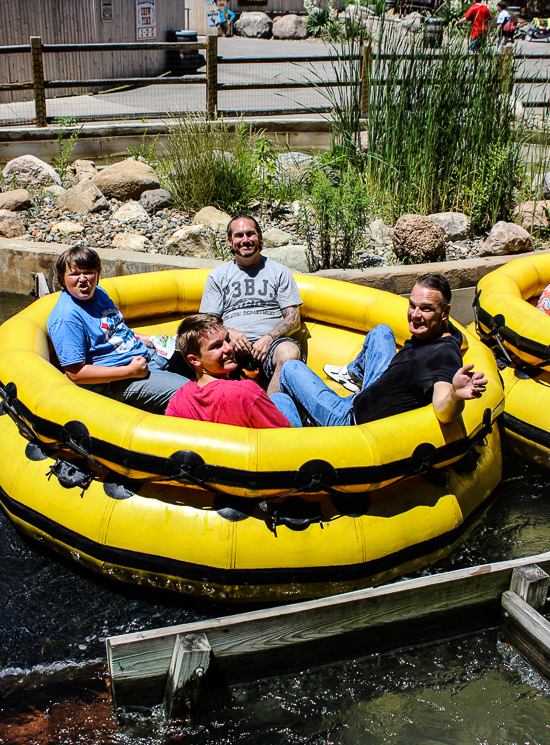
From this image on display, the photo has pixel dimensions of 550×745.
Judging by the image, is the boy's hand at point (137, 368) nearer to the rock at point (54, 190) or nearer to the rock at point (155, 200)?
the rock at point (155, 200)

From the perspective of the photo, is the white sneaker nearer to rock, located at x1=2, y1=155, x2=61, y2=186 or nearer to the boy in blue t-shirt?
the boy in blue t-shirt

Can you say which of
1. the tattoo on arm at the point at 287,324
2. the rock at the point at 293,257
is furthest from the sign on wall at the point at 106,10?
the tattoo on arm at the point at 287,324

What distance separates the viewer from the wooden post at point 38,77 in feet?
27.9

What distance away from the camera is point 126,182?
283 inches

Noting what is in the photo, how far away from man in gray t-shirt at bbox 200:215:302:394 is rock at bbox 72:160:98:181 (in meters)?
4.88

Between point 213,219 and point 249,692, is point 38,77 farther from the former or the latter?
point 249,692

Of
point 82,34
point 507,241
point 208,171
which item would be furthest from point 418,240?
point 82,34

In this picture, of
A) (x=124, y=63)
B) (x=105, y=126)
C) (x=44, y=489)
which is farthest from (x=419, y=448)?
(x=124, y=63)

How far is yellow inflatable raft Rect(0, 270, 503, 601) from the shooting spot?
2.67 meters

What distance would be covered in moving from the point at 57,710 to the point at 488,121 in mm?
5877

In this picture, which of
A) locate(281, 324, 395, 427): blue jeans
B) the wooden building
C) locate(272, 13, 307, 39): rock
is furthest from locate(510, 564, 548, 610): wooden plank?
locate(272, 13, 307, 39): rock

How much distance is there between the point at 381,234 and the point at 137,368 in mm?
3675

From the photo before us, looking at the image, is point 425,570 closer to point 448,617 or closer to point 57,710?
point 448,617

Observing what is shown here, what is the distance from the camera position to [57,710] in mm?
2461
